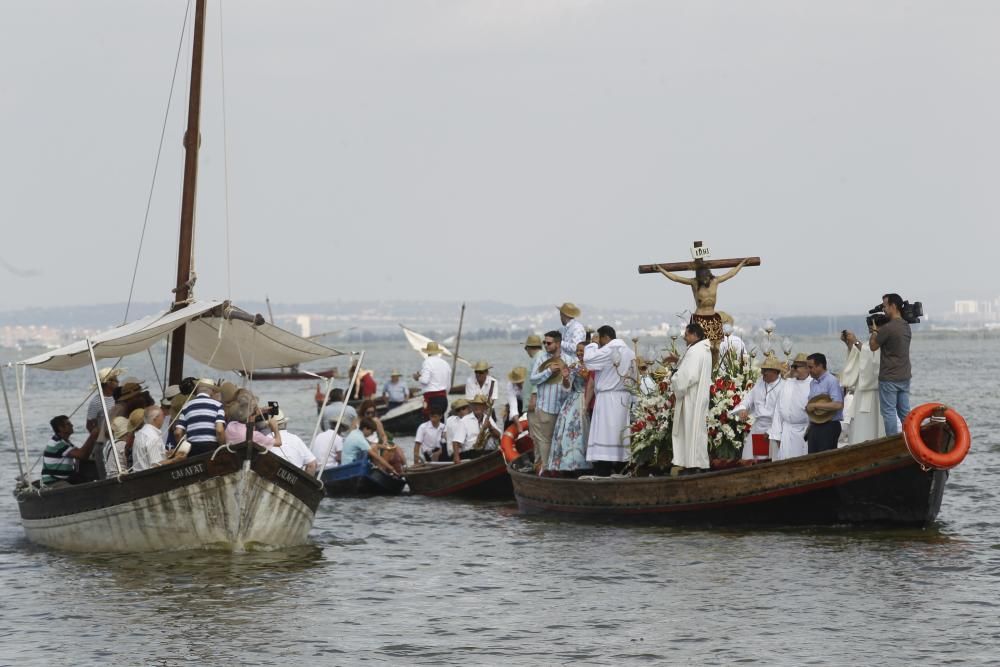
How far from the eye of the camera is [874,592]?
13.1m

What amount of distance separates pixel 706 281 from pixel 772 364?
1282 millimetres

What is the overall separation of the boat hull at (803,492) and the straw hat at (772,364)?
43.7 inches

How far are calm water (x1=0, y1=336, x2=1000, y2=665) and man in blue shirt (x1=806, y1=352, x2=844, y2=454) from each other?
0.97m

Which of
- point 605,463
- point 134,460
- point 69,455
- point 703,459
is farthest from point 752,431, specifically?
point 69,455

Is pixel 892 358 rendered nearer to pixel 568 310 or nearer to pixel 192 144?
pixel 568 310

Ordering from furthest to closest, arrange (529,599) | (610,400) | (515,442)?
(515,442)
(610,400)
(529,599)

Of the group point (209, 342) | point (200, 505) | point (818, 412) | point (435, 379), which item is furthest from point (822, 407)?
point (435, 379)

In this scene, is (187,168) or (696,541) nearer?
(696,541)

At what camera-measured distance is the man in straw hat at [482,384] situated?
22.8 meters

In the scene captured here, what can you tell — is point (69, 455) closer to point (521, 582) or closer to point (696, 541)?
point (521, 582)

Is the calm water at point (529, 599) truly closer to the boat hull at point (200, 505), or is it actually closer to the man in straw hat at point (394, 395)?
the boat hull at point (200, 505)

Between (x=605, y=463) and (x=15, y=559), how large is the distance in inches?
272

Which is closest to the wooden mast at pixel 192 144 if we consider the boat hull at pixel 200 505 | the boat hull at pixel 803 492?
the boat hull at pixel 200 505

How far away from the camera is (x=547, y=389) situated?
1859cm
